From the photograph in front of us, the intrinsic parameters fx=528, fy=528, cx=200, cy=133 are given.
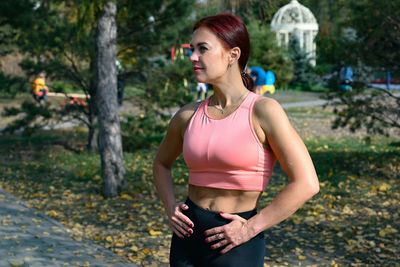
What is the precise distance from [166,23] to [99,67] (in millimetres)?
3983

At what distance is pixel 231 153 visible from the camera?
209 cm

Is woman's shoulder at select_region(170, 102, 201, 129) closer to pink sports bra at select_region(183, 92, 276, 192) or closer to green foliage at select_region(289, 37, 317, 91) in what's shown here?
pink sports bra at select_region(183, 92, 276, 192)

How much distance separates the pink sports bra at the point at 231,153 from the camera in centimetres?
209

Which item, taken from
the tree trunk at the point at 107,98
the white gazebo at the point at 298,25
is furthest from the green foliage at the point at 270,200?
the white gazebo at the point at 298,25

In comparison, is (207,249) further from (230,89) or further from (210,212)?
(230,89)

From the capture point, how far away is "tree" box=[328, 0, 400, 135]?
8.72 m

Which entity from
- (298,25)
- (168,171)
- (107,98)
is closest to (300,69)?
(298,25)

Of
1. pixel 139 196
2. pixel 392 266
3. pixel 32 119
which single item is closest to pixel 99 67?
pixel 139 196

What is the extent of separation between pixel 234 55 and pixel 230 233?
0.74 metres

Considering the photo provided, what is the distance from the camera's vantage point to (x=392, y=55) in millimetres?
8906

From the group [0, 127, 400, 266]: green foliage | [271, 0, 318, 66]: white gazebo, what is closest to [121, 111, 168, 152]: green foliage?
[0, 127, 400, 266]: green foliage

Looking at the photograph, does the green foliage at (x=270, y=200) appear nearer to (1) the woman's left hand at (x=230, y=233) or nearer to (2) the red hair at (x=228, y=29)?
(1) the woman's left hand at (x=230, y=233)

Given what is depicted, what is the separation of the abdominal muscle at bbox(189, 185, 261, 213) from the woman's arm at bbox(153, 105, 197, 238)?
0.12 m

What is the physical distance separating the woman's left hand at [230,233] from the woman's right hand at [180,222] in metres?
0.12
